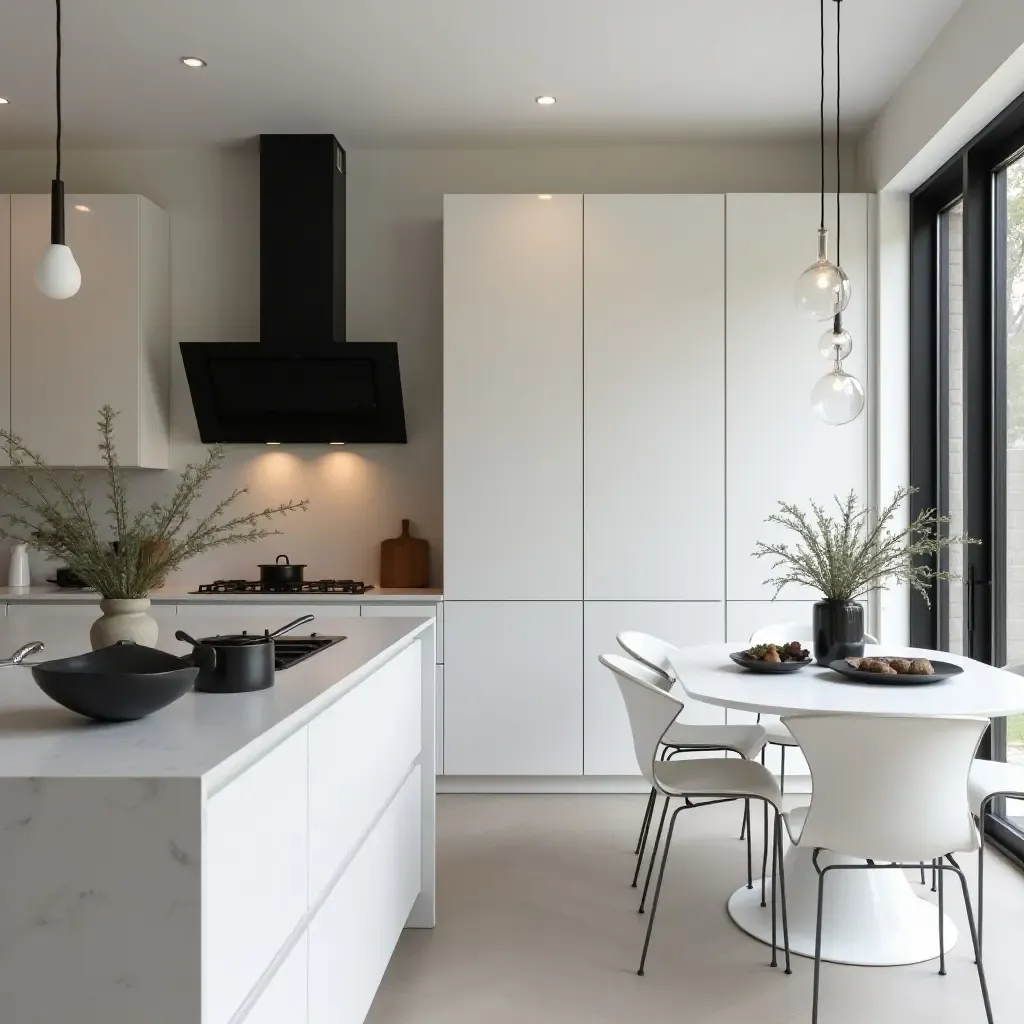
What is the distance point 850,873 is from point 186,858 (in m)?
2.17

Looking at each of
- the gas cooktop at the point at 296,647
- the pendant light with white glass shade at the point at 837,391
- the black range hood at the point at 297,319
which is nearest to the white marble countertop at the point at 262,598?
the black range hood at the point at 297,319

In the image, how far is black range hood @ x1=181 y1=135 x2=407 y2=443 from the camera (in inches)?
174

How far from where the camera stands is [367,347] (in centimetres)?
436

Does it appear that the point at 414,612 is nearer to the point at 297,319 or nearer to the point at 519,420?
the point at 519,420

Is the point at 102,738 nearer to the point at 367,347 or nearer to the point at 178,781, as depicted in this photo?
the point at 178,781

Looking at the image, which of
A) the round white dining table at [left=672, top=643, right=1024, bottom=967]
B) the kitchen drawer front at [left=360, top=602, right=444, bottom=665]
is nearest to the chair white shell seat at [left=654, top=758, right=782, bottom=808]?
the round white dining table at [left=672, top=643, right=1024, bottom=967]

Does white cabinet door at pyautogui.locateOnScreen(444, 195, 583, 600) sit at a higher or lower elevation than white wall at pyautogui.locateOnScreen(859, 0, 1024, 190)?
lower

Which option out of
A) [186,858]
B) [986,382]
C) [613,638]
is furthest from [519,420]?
[186,858]

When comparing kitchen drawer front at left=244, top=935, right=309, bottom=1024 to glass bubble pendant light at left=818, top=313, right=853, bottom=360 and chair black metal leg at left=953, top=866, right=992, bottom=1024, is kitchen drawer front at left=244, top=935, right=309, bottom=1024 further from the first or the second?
glass bubble pendant light at left=818, top=313, right=853, bottom=360

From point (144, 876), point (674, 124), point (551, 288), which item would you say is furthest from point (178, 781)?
point (674, 124)

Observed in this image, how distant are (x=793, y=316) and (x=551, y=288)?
1.07 metres

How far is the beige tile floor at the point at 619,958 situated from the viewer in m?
2.37

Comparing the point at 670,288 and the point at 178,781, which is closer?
the point at 178,781

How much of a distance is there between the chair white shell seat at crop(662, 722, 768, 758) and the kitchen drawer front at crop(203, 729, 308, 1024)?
1818 millimetres
